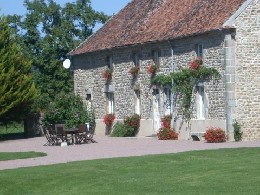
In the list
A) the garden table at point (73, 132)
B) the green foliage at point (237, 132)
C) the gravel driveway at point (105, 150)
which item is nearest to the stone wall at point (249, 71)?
the green foliage at point (237, 132)

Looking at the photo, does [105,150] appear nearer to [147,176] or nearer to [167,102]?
[167,102]

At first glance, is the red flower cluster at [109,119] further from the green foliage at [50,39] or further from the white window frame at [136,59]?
the green foliage at [50,39]

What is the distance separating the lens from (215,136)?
96.6 feet

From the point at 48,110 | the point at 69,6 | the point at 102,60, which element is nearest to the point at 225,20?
the point at 102,60

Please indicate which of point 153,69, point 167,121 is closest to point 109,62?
point 153,69

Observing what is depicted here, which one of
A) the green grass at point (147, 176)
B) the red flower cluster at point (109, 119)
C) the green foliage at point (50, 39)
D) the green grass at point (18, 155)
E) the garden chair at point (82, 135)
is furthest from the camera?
the green foliage at point (50, 39)

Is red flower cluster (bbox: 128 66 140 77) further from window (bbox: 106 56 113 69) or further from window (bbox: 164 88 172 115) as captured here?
window (bbox: 106 56 113 69)

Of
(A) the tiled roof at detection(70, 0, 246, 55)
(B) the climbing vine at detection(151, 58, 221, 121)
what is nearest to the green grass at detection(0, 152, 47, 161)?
(B) the climbing vine at detection(151, 58, 221, 121)

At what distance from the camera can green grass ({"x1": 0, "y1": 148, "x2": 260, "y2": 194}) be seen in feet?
48.9

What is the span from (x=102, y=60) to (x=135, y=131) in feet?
18.4

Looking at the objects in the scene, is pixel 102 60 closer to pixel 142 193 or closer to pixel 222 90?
pixel 222 90

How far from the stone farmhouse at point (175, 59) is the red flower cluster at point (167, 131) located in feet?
1.07

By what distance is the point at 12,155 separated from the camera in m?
26.1

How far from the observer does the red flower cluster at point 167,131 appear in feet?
107
